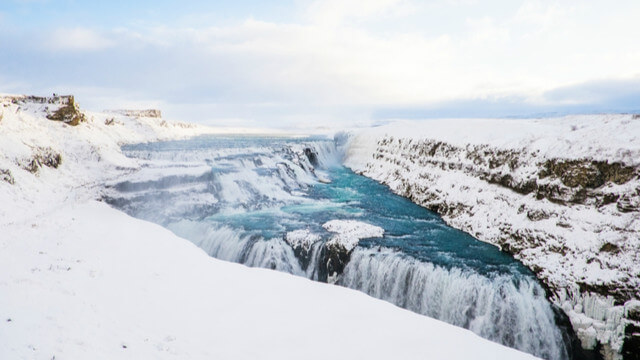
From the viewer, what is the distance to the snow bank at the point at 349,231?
15.0m

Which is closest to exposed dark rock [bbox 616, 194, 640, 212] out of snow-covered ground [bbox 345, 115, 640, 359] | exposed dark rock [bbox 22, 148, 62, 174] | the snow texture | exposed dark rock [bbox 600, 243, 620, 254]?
snow-covered ground [bbox 345, 115, 640, 359]

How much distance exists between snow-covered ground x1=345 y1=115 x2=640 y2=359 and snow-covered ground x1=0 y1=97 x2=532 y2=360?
24.3 feet

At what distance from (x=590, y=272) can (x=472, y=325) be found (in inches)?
186

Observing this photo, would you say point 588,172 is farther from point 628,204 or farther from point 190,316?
point 190,316

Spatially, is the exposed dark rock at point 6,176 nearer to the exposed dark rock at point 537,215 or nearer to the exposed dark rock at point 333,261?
the exposed dark rock at point 333,261

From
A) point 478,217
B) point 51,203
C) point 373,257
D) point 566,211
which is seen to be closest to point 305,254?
point 373,257

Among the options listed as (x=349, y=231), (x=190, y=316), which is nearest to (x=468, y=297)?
(x=349, y=231)

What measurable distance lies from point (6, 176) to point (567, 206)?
28.0 metres

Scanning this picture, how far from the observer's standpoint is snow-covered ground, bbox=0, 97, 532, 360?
546 cm

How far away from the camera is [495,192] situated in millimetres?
18688

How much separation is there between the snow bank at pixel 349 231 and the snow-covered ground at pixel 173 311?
6259 millimetres

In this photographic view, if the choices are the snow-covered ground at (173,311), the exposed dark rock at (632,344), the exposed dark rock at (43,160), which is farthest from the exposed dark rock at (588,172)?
the exposed dark rock at (43,160)

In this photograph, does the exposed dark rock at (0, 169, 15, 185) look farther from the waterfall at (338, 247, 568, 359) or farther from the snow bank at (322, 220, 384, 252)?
the waterfall at (338, 247, 568, 359)

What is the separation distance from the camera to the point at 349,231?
55.3 ft
